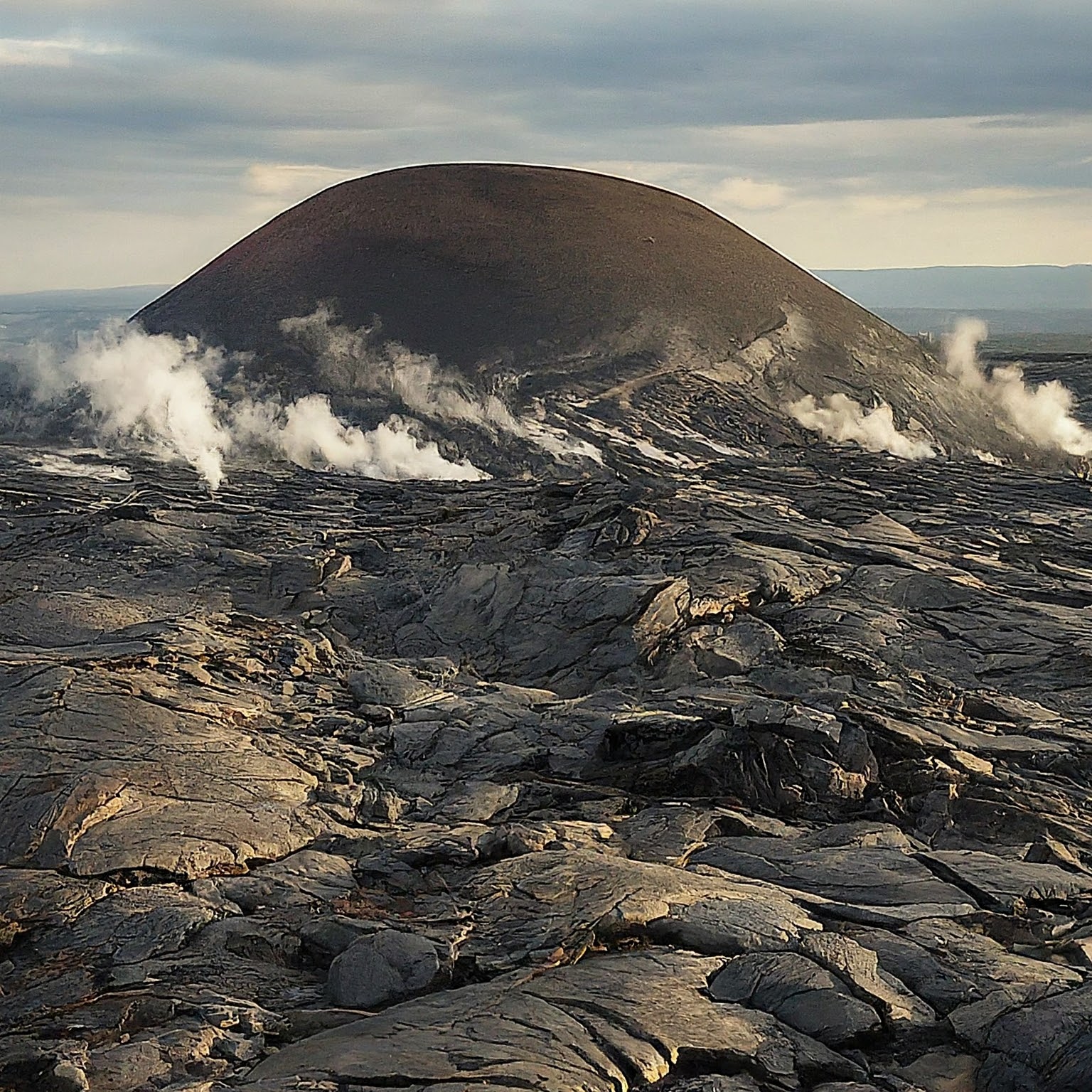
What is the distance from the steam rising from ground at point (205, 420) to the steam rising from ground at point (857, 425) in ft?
33.9

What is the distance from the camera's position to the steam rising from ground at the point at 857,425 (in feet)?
110

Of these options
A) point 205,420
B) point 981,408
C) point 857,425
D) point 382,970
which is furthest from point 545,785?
point 981,408

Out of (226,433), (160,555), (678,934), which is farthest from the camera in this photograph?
(226,433)

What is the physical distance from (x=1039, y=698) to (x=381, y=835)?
8424 millimetres

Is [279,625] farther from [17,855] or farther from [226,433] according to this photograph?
[226,433]

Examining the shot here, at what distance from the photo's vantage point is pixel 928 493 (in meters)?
24.5

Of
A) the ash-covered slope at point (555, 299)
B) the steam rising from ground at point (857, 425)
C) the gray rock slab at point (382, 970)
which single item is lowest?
the gray rock slab at point (382, 970)

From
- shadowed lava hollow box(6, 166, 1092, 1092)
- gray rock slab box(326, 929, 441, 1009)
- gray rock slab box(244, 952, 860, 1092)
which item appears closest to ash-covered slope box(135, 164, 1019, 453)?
shadowed lava hollow box(6, 166, 1092, 1092)

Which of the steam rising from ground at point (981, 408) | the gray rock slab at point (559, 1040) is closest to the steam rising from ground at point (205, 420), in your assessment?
the steam rising from ground at point (981, 408)

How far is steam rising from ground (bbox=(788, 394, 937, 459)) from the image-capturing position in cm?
3347

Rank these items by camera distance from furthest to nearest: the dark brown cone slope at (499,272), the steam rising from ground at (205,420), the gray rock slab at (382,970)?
the dark brown cone slope at (499,272) < the steam rising from ground at (205,420) < the gray rock slab at (382,970)

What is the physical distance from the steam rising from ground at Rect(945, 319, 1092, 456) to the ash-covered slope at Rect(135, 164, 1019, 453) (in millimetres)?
1447

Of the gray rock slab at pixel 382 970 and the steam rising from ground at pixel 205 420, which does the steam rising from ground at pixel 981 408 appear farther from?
the gray rock slab at pixel 382 970

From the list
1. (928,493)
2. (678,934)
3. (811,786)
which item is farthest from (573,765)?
(928,493)
